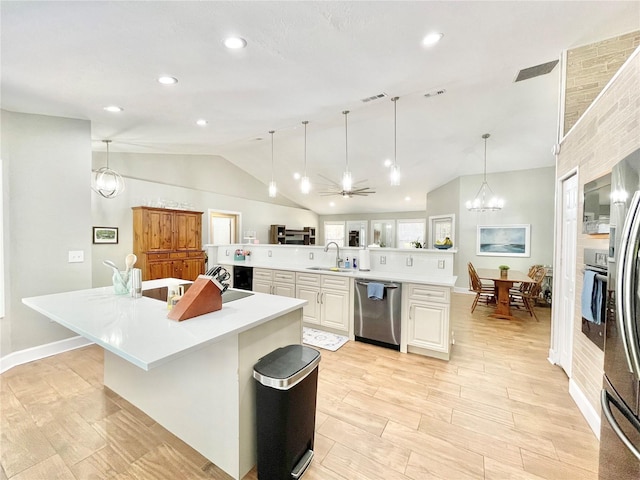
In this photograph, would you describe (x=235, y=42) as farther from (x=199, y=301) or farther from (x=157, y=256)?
(x=157, y=256)

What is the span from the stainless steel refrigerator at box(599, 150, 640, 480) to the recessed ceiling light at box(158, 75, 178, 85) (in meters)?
2.95

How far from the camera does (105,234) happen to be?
4949 mm

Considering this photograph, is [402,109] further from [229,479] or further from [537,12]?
[229,479]

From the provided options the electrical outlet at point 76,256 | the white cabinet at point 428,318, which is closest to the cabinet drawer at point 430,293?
the white cabinet at point 428,318

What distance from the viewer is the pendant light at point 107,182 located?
14.9 ft

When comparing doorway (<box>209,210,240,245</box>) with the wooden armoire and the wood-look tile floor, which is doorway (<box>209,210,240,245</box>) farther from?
the wood-look tile floor

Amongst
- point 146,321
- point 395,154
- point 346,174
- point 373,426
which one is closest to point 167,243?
point 346,174

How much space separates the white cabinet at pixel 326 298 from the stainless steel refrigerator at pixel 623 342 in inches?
103

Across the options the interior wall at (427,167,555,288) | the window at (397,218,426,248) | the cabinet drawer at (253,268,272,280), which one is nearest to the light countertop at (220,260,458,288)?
the cabinet drawer at (253,268,272,280)

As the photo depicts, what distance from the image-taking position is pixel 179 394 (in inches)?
71.3

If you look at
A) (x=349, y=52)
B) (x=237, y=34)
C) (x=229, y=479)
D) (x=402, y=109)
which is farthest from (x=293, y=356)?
(x=402, y=109)

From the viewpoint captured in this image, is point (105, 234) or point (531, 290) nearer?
point (531, 290)

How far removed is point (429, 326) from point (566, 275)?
56.6 inches

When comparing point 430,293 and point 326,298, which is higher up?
point 430,293
